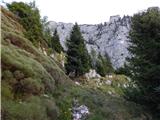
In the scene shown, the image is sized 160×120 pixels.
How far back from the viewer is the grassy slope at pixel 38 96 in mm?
14039

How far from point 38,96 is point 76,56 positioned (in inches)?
1288

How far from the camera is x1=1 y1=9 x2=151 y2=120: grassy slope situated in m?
14.0

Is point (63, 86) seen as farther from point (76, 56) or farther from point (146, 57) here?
point (76, 56)

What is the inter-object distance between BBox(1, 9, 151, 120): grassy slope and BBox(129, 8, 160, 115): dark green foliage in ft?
5.66

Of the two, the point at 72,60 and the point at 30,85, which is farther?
the point at 72,60

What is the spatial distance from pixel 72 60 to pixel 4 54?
32.3 meters

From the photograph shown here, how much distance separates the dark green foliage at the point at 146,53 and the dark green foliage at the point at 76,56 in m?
22.3

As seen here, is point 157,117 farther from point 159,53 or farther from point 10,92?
point 10,92

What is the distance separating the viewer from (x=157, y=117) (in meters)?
22.1

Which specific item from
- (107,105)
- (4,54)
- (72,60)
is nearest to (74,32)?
(72,60)

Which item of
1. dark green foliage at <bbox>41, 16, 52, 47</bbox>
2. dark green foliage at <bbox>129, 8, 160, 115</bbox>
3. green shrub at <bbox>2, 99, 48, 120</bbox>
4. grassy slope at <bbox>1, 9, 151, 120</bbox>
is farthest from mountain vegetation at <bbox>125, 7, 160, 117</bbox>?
dark green foliage at <bbox>41, 16, 52, 47</bbox>

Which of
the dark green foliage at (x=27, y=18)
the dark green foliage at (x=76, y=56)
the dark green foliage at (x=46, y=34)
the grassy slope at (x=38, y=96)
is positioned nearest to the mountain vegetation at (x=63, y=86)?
the grassy slope at (x=38, y=96)

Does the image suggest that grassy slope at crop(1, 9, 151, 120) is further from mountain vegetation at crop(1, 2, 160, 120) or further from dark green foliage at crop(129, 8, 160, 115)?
dark green foliage at crop(129, 8, 160, 115)

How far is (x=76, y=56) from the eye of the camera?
4834 centimetres
